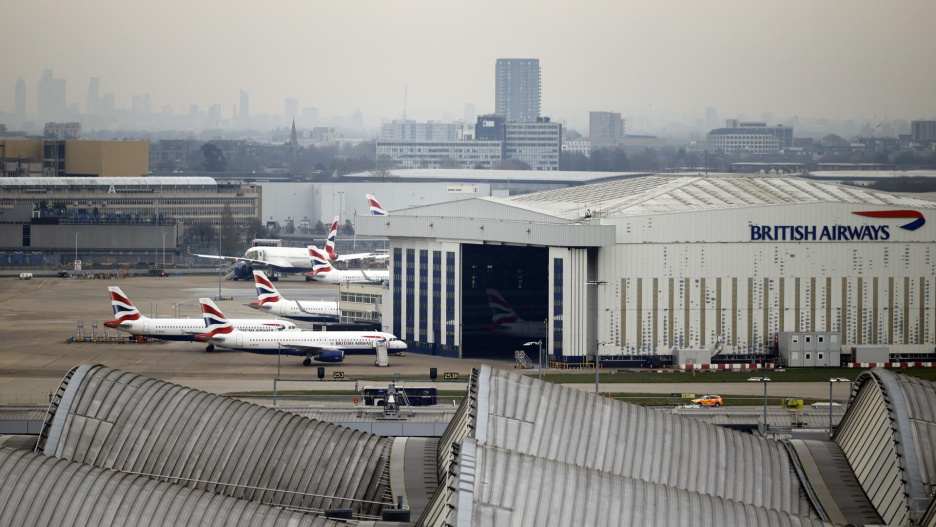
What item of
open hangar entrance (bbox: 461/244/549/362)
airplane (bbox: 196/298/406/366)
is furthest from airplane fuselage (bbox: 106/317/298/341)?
open hangar entrance (bbox: 461/244/549/362)

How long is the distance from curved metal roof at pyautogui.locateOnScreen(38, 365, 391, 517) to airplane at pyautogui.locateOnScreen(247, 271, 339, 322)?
204 feet

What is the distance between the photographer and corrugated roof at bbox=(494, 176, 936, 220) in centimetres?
8150

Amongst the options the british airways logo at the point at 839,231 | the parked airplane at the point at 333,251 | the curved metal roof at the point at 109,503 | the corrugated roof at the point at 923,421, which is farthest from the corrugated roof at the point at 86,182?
the curved metal roof at the point at 109,503

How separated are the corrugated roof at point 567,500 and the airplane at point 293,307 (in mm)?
72274

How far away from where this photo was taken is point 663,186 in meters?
90.2

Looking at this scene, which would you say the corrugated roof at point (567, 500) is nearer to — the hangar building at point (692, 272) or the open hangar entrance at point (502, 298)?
the hangar building at point (692, 272)

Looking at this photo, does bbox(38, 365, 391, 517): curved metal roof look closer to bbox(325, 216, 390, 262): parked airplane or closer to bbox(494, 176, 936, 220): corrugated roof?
bbox(494, 176, 936, 220): corrugated roof

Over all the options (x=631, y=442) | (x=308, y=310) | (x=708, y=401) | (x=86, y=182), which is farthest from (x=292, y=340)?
(x=86, y=182)

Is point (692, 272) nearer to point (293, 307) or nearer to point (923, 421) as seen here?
point (293, 307)

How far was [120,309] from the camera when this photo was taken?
3282 inches

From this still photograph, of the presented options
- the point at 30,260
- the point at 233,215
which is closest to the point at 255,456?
the point at 30,260

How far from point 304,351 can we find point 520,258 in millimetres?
17600

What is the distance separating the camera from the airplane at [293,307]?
97.4 m

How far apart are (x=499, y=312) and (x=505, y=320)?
696 mm
